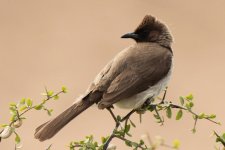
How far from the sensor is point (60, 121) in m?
4.31

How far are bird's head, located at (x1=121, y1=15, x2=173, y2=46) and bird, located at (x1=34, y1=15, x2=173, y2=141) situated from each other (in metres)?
0.17

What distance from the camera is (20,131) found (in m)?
8.49

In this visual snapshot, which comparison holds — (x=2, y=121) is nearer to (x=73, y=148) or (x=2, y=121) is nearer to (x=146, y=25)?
(x=146, y=25)

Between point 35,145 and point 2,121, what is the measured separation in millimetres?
596

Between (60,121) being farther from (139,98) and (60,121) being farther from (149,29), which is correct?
(149,29)

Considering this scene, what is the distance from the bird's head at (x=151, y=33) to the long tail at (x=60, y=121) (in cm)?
104

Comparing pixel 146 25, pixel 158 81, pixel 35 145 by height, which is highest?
pixel 146 25

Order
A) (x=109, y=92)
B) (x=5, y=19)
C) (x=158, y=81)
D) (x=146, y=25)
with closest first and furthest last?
(x=109, y=92) < (x=158, y=81) < (x=146, y=25) < (x=5, y=19)

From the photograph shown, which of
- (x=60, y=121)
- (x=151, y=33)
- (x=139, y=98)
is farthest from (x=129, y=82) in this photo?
(x=151, y=33)

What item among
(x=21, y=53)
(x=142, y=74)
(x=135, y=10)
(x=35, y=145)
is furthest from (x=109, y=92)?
(x=135, y=10)

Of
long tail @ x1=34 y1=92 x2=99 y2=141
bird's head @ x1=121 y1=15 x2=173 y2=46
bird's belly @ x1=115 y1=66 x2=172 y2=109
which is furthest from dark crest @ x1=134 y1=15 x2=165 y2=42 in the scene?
long tail @ x1=34 y1=92 x2=99 y2=141

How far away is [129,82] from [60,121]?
65 centimetres

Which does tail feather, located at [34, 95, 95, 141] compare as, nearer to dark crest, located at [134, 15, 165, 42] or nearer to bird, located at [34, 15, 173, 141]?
bird, located at [34, 15, 173, 141]

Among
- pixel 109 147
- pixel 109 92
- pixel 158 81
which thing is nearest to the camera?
pixel 109 147
